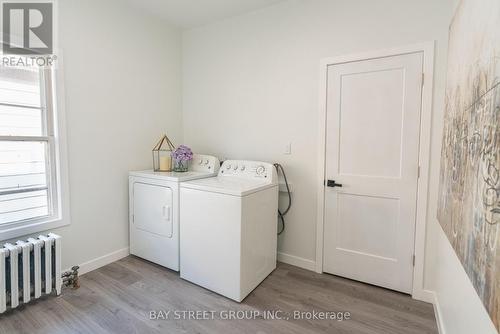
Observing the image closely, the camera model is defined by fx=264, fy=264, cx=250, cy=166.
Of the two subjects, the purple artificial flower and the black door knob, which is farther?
the purple artificial flower

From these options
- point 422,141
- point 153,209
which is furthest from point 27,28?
point 422,141

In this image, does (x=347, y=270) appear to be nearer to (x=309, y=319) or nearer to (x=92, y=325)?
(x=309, y=319)

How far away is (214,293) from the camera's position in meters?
2.17

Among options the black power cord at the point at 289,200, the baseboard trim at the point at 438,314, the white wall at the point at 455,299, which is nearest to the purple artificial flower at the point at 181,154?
the black power cord at the point at 289,200

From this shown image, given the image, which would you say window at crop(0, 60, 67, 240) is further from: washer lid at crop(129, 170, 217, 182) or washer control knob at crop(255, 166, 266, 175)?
washer control knob at crop(255, 166, 266, 175)

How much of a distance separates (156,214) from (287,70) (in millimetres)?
1869

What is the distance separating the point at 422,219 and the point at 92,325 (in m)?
2.49

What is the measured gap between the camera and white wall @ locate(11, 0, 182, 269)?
232cm

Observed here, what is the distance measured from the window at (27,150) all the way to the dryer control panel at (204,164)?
1.25 metres

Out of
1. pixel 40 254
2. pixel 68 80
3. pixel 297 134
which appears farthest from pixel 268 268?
pixel 68 80

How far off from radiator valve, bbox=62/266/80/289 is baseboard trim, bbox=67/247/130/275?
0.60 feet

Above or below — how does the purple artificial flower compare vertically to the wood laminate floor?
above

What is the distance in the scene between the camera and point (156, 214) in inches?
99.3

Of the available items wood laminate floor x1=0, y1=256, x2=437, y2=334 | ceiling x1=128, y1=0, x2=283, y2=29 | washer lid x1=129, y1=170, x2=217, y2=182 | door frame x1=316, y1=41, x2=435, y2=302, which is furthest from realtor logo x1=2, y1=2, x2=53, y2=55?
door frame x1=316, y1=41, x2=435, y2=302
